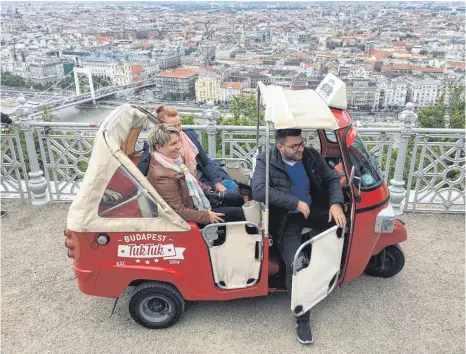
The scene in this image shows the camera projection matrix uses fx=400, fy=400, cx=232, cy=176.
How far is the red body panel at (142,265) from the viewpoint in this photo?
11.3 feet

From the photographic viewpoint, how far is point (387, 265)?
176 inches

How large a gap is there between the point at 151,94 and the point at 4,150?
64.6 meters

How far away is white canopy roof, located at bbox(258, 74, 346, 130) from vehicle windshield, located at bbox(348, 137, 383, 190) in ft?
1.86

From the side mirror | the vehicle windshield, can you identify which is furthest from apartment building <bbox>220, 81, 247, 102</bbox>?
the side mirror

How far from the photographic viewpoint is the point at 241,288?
3725 mm

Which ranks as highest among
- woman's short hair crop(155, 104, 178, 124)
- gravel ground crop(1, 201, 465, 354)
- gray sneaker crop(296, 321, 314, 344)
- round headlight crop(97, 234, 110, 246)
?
woman's short hair crop(155, 104, 178, 124)

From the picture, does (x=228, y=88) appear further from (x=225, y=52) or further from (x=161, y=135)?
(x=161, y=135)

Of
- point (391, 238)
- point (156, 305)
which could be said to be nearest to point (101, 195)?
point (156, 305)

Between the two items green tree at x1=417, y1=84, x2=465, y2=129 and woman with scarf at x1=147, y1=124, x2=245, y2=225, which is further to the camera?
green tree at x1=417, y1=84, x2=465, y2=129

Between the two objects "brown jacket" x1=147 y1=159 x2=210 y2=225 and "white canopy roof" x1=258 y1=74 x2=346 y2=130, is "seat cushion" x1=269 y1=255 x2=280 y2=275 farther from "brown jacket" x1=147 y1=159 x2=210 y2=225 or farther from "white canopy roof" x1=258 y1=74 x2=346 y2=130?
"white canopy roof" x1=258 y1=74 x2=346 y2=130

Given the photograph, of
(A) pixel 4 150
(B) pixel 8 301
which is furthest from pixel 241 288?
(A) pixel 4 150

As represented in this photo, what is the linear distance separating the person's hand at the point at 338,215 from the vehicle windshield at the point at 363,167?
33 cm

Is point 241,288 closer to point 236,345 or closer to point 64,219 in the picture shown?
point 236,345

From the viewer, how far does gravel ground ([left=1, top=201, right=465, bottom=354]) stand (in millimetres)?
3637
